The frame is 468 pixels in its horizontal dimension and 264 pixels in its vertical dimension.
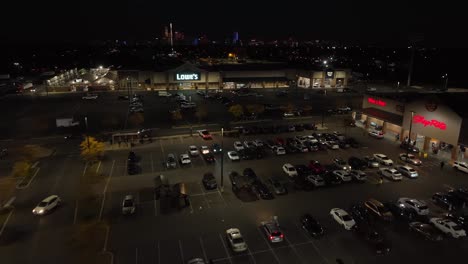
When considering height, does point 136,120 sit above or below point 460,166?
above

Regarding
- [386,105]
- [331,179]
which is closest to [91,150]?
[331,179]

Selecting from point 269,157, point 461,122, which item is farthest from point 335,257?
point 461,122

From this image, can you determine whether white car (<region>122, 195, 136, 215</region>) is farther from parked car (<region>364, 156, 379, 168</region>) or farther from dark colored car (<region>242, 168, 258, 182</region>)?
parked car (<region>364, 156, 379, 168</region>)

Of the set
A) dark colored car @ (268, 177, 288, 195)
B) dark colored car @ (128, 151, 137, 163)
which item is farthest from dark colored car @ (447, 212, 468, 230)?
dark colored car @ (128, 151, 137, 163)

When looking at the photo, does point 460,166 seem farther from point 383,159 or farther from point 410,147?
point 383,159

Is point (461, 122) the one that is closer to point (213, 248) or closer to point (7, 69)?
point (213, 248)
